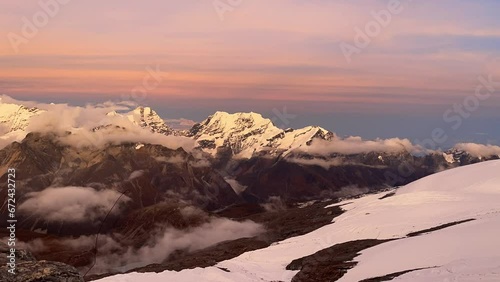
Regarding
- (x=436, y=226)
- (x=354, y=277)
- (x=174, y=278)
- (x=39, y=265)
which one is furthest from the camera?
(x=436, y=226)

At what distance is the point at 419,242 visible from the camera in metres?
64.3

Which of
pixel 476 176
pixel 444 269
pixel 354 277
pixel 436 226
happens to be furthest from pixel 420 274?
pixel 476 176

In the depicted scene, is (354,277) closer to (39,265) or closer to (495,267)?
(495,267)

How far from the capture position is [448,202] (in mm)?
113500

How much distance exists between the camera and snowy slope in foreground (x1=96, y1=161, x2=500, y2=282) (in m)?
46.9

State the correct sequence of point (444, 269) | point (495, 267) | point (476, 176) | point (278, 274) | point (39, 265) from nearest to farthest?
point (39, 265) < point (495, 267) < point (444, 269) < point (278, 274) < point (476, 176)

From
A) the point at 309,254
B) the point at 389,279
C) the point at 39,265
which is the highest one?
the point at 39,265

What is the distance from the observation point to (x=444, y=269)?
141ft

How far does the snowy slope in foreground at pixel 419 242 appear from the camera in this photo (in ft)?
154

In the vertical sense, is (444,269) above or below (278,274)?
above

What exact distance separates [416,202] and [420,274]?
86.8m

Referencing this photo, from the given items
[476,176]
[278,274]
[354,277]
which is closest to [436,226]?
[278,274]

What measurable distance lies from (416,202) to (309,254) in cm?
4390

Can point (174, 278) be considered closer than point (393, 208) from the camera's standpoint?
Yes
